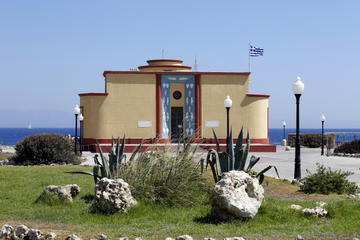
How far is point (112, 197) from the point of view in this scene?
8961 mm

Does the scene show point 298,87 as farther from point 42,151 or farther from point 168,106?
point 168,106

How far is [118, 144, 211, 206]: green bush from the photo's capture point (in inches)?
385

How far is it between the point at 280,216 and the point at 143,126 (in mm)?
26390

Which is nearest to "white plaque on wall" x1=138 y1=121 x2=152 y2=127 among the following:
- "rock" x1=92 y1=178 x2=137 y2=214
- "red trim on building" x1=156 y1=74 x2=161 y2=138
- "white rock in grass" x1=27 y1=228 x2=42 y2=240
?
"red trim on building" x1=156 y1=74 x2=161 y2=138

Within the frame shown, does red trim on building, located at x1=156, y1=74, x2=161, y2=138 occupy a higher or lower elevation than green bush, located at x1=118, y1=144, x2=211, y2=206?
higher

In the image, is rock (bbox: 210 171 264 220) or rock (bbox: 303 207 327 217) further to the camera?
Result: rock (bbox: 303 207 327 217)

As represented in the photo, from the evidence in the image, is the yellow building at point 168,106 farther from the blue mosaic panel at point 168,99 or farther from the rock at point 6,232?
the rock at point 6,232

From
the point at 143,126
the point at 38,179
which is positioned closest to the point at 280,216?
the point at 38,179

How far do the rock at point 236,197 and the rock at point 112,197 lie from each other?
5.34 feet

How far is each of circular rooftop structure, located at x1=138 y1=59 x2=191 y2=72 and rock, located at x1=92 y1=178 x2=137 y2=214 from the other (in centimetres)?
2741

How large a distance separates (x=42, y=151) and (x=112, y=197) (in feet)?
46.6

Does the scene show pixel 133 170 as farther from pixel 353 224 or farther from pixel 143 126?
pixel 143 126

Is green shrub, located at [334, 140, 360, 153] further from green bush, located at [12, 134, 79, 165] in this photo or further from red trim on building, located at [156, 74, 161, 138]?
green bush, located at [12, 134, 79, 165]

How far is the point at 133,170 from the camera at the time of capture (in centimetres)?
1014
